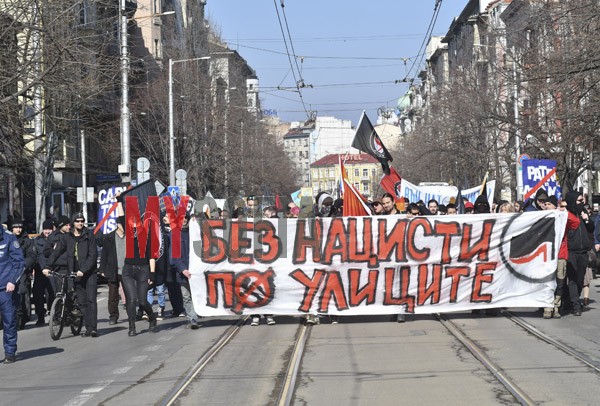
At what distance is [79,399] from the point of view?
366 inches

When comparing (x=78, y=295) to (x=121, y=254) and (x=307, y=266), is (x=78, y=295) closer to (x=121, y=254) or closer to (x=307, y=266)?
(x=121, y=254)

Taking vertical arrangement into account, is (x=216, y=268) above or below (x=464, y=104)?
below

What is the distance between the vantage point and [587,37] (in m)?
20.2

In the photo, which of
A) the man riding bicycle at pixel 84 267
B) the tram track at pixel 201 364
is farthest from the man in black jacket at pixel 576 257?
the man riding bicycle at pixel 84 267

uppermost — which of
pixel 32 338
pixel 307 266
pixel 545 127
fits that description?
pixel 545 127

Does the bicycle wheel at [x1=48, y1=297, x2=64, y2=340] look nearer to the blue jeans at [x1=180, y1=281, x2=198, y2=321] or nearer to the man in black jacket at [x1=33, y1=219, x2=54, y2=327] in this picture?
the blue jeans at [x1=180, y1=281, x2=198, y2=321]

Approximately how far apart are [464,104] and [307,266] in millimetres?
31782

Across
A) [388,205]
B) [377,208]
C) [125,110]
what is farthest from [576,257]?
[125,110]

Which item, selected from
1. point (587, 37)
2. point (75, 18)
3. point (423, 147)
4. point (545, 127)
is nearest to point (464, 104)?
point (545, 127)

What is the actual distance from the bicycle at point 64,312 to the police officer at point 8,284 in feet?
5.96

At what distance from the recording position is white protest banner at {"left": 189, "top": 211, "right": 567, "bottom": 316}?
14.8 m

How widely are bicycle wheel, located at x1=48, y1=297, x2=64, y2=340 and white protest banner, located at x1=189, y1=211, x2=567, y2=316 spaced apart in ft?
6.14

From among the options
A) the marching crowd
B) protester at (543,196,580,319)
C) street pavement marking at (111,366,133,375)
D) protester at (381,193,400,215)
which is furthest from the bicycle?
protester at (543,196,580,319)

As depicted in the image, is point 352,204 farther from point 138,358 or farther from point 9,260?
point 9,260
